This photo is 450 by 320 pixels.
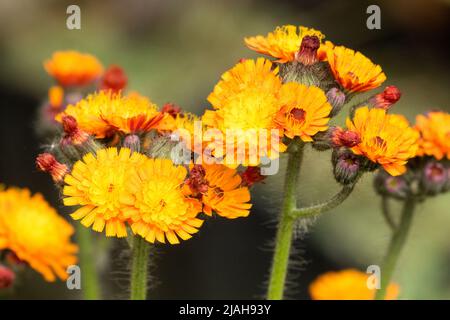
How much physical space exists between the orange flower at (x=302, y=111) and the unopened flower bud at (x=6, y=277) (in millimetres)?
964

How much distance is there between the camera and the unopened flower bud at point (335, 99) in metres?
2.17

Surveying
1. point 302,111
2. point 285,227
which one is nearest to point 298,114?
point 302,111

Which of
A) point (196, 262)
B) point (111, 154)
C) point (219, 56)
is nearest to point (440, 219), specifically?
point (196, 262)

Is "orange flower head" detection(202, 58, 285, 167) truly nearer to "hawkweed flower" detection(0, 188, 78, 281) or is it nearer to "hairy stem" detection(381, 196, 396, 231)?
"hawkweed flower" detection(0, 188, 78, 281)

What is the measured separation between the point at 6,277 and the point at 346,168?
104 centimetres

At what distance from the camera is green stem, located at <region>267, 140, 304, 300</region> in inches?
88.7

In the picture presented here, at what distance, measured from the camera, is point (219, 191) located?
2.11 m

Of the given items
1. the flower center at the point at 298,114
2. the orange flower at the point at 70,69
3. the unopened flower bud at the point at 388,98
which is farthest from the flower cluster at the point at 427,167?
the orange flower at the point at 70,69

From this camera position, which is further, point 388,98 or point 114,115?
point 388,98

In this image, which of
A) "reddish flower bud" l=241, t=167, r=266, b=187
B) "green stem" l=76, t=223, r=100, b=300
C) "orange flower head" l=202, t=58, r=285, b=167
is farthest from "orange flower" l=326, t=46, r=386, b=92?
"green stem" l=76, t=223, r=100, b=300

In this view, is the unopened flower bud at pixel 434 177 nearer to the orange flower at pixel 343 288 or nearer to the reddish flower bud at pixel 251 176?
the orange flower at pixel 343 288

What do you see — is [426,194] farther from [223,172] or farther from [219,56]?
[219,56]

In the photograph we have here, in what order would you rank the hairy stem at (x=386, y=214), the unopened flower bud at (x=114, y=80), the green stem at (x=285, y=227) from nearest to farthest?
the green stem at (x=285, y=227) → the hairy stem at (x=386, y=214) → the unopened flower bud at (x=114, y=80)

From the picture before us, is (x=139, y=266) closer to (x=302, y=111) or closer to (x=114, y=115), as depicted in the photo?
(x=114, y=115)
